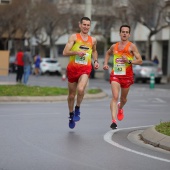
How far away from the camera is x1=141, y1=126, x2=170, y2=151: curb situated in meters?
10.9

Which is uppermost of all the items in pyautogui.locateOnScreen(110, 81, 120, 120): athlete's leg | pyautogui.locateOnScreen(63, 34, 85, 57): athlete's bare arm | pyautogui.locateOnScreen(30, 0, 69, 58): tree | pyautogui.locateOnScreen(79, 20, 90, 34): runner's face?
pyautogui.locateOnScreen(30, 0, 69, 58): tree

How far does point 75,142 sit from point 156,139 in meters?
1.34

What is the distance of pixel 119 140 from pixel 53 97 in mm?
10892

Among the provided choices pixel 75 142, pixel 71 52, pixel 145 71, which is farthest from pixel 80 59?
pixel 145 71

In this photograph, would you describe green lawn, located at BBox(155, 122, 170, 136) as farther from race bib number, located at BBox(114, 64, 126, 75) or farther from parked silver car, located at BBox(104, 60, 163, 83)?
parked silver car, located at BBox(104, 60, 163, 83)

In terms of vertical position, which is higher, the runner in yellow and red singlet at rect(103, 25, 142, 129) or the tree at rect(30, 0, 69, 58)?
the tree at rect(30, 0, 69, 58)

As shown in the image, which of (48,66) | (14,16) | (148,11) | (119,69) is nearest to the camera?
(119,69)

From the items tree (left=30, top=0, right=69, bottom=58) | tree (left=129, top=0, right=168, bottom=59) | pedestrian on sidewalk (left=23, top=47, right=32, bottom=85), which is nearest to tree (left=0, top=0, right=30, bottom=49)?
tree (left=30, top=0, right=69, bottom=58)

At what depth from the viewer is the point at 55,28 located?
224 ft

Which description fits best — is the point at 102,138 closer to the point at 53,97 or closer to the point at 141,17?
the point at 53,97

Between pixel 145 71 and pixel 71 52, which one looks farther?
pixel 145 71

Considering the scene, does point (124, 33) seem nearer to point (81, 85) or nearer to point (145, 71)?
point (81, 85)

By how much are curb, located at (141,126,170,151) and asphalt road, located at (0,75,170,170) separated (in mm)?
142

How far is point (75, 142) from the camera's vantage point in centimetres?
1130
